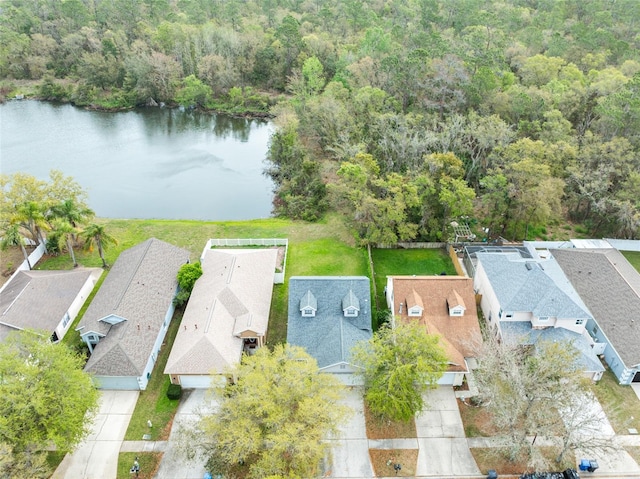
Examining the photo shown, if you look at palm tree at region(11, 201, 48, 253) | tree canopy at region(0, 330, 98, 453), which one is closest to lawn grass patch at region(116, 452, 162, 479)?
tree canopy at region(0, 330, 98, 453)

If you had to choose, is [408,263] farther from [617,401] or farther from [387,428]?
[617,401]

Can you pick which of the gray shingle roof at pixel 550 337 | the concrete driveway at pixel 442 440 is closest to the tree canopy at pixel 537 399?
the concrete driveway at pixel 442 440

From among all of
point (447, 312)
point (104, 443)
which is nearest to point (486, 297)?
point (447, 312)

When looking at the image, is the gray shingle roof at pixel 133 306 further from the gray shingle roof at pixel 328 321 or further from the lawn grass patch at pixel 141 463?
the gray shingle roof at pixel 328 321

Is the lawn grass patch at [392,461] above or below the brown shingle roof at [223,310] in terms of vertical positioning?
below

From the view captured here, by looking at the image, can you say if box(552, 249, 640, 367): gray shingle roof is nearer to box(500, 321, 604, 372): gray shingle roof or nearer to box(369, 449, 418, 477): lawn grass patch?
box(500, 321, 604, 372): gray shingle roof

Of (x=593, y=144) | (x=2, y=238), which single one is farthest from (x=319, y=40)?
(x=2, y=238)
